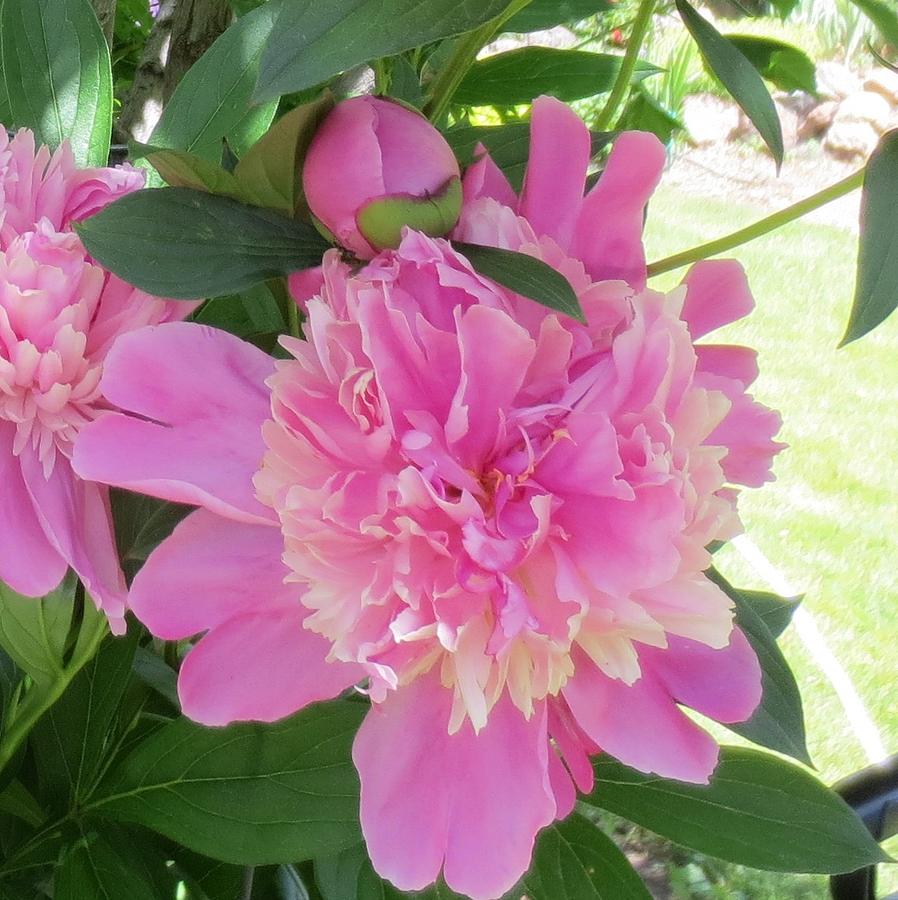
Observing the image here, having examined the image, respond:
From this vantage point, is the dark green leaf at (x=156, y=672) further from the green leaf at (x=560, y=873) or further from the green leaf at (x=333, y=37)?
the green leaf at (x=333, y=37)

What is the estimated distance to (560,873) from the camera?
1.23ft

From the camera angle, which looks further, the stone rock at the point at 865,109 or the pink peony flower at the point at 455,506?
the stone rock at the point at 865,109

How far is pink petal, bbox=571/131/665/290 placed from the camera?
0.76ft

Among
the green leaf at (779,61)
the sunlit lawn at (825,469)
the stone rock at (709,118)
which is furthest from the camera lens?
the stone rock at (709,118)

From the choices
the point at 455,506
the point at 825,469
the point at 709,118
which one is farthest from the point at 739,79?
the point at 709,118

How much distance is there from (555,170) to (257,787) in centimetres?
22

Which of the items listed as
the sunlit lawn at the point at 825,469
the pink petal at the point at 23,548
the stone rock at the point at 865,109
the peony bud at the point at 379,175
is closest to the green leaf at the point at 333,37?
the peony bud at the point at 379,175

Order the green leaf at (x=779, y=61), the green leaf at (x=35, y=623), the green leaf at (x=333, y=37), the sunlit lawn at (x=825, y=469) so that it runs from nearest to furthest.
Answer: the green leaf at (x=333, y=37)
the green leaf at (x=35, y=623)
the green leaf at (x=779, y=61)
the sunlit lawn at (x=825, y=469)

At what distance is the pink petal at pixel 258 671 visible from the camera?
0.23m

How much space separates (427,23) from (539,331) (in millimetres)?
67

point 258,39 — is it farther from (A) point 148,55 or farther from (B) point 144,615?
(A) point 148,55

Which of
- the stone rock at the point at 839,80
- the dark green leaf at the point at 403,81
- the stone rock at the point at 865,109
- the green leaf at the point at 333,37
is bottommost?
the stone rock at the point at 865,109

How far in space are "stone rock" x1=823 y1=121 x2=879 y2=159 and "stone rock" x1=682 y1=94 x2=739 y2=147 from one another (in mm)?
281

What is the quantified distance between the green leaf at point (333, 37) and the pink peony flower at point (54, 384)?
80mm
